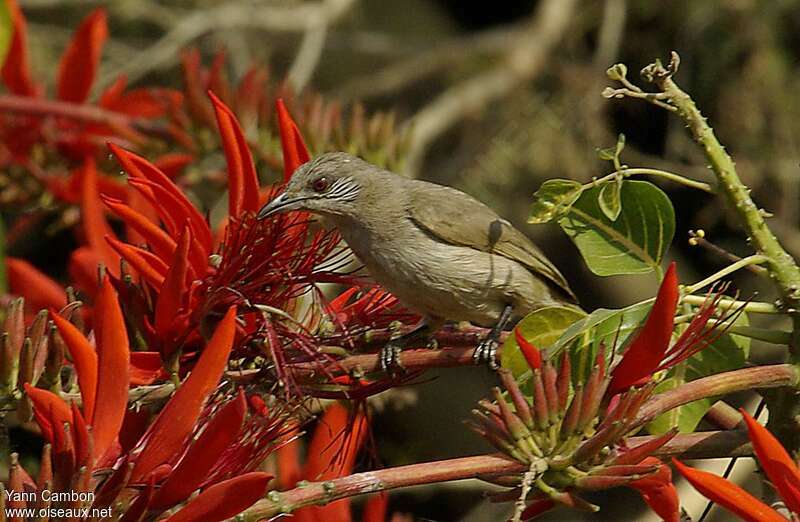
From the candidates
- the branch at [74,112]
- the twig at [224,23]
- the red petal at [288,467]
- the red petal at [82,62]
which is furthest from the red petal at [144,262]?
the twig at [224,23]

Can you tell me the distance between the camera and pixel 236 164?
3.63ft

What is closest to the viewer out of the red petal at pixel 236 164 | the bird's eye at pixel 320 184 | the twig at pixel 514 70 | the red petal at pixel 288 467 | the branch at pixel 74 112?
the red petal at pixel 236 164

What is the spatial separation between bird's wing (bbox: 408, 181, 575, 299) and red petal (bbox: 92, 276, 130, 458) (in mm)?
759

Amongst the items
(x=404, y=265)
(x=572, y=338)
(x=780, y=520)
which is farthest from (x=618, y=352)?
(x=404, y=265)

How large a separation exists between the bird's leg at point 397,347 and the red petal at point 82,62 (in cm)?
82

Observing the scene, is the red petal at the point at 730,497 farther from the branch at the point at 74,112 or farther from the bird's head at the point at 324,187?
the branch at the point at 74,112

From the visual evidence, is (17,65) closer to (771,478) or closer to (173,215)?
(173,215)

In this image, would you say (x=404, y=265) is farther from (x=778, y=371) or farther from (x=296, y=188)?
(x=778, y=371)

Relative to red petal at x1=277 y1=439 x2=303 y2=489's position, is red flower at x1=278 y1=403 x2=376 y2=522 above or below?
above

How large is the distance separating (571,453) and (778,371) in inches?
7.1

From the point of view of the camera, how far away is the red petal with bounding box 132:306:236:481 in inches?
33.0

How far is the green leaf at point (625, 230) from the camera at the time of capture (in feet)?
3.29

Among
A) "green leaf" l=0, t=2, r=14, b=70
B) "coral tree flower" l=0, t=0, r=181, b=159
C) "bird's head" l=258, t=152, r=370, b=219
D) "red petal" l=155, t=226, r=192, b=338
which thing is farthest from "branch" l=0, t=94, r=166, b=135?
"red petal" l=155, t=226, r=192, b=338

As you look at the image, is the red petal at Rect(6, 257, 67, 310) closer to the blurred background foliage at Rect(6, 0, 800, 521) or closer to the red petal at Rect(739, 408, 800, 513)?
the red petal at Rect(739, 408, 800, 513)
